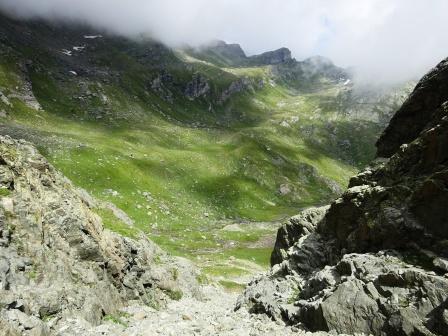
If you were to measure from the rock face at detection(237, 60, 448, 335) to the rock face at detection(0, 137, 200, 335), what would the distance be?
43.6 feet

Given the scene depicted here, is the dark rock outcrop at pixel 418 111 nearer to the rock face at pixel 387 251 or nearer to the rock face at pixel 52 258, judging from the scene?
the rock face at pixel 387 251

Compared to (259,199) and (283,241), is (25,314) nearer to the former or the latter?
(283,241)

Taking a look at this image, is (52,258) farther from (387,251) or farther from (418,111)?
(418,111)

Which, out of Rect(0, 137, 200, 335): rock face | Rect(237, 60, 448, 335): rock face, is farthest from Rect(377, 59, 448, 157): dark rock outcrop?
Rect(0, 137, 200, 335): rock face

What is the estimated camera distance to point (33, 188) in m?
33.8

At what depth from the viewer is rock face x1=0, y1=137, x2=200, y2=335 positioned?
24439 mm

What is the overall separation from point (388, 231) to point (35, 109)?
6548 inches

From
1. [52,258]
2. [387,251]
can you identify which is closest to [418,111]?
[387,251]

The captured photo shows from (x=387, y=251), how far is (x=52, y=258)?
82.9 feet

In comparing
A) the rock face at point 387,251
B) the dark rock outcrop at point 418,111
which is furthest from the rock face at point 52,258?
the dark rock outcrop at point 418,111

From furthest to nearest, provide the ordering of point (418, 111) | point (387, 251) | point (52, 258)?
1. point (418, 111)
2. point (387, 251)
3. point (52, 258)

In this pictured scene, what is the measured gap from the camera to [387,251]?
3372cm

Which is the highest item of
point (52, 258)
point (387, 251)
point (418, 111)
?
point (418, 111)

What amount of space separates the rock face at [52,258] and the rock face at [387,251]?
13304 mm
